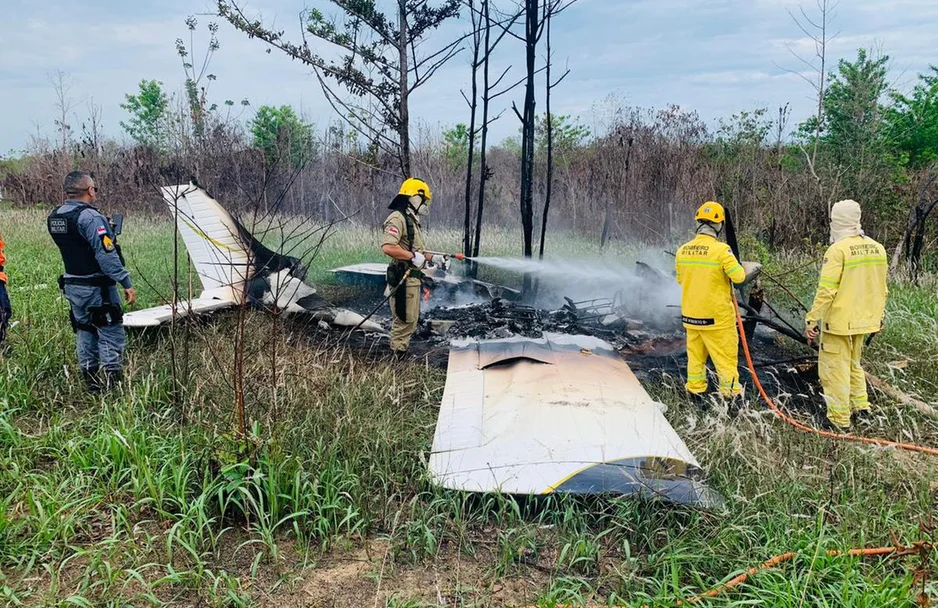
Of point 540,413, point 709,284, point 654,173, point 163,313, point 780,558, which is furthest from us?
point 654,173

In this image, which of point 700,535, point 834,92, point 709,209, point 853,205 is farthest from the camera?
point 834,92

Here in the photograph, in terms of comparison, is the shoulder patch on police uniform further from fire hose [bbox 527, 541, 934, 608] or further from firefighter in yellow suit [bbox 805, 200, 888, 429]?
firefighter in yellow suit [bbox 805, 200, 888, 429]

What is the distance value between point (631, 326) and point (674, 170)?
6.39m

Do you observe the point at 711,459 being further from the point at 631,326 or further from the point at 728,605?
the point at 631,326

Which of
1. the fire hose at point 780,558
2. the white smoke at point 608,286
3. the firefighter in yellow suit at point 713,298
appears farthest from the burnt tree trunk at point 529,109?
the fire hose at point 780,558

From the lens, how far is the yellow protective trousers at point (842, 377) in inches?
190

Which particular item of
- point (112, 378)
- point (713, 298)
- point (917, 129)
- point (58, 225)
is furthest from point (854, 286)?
point (917, 129)

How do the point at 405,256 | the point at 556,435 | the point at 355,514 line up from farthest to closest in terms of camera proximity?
1. the point at 405,256
2. the point at 556,435
3. the point at 355,514

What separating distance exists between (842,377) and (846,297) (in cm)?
67

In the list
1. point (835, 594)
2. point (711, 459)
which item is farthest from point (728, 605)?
point (711, 459)

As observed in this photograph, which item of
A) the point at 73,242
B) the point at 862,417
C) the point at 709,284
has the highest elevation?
the point at 73,242

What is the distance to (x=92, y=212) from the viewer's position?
461cm

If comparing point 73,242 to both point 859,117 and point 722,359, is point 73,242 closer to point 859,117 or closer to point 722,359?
point 722,359

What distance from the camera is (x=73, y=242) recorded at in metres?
4.57
